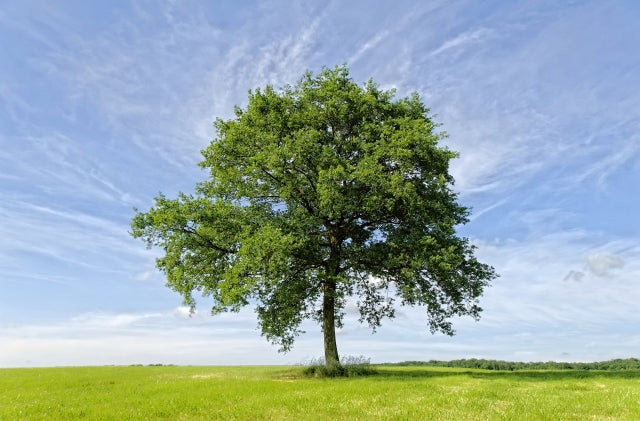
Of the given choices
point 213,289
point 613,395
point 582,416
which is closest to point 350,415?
point 582,416

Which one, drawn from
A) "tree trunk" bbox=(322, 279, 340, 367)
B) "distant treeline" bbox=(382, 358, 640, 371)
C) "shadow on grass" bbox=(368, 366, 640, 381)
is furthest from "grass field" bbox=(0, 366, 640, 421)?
"distant treeline" bbox=(382, 358, 640, 371)

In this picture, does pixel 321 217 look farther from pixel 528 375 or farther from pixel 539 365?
pixel 539 365

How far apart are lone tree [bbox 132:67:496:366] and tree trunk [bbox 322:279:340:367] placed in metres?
0.09

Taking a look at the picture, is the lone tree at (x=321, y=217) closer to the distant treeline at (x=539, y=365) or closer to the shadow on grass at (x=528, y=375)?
the shadow on grass at (x=528, y=375)

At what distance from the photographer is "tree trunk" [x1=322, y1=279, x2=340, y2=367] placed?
31.2 metres

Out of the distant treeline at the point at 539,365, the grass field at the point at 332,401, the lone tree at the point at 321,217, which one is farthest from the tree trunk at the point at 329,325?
the distant treeline at the point at 539,365

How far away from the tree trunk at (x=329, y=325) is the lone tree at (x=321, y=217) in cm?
9

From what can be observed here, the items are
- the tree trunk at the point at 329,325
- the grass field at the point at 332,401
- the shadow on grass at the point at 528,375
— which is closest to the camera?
the grass field at the point at 332,401

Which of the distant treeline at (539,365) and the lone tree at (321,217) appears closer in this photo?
the lone tree at (321,217)

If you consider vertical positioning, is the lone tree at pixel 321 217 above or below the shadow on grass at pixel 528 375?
above

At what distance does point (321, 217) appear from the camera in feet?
105

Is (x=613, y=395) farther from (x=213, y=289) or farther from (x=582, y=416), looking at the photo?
(x=213, y=289)

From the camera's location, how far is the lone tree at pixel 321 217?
29.2m

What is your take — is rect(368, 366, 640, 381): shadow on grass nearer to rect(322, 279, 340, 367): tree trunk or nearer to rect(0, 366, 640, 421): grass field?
rect(322, 279, 340, 367): tree trunk
